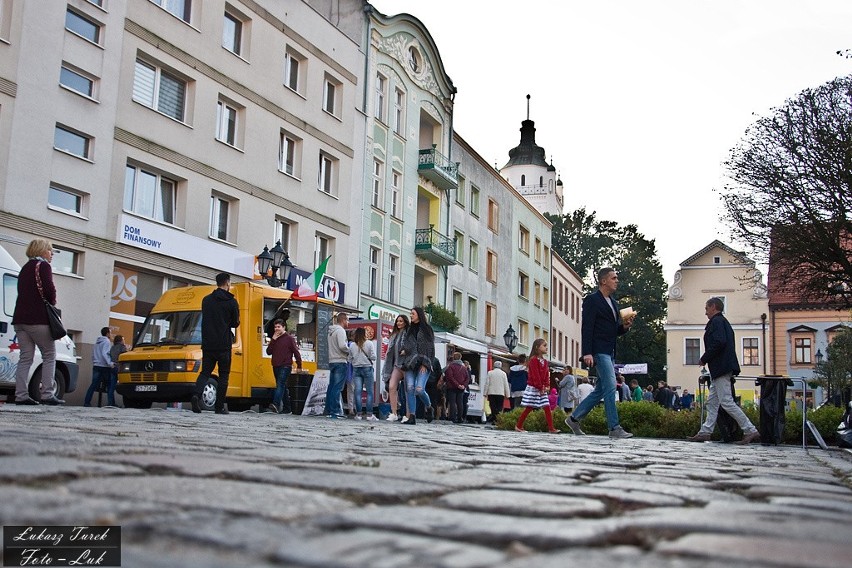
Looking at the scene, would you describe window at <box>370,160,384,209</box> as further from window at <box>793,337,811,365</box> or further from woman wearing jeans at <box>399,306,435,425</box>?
window at <box>793,337,811,365</box>

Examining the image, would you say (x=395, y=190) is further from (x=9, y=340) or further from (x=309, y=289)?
(x=9, y=340)

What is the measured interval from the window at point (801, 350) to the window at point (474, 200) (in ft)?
98.7

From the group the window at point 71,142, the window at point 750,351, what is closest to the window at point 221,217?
the window at point 71,142

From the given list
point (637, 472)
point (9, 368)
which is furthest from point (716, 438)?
point (9, 368)

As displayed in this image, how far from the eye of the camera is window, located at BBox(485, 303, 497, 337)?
4506 centimetres

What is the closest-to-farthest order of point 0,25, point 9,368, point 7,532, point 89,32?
point 7,532, point 9,368, point 0,25, point 89,32

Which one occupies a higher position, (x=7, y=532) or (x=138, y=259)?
Result: (x=138, y=259)

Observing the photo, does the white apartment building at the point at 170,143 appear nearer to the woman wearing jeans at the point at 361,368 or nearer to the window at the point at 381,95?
the window at the point at 381,95

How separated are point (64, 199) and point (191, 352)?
5476 millimetres

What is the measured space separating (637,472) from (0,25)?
18.5 m

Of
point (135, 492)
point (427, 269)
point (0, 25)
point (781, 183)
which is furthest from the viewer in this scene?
point (427, 269)

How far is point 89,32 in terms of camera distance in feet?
69.8

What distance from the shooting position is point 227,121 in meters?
26.1

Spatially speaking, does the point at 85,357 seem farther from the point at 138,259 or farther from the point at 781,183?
the point at 781,183
